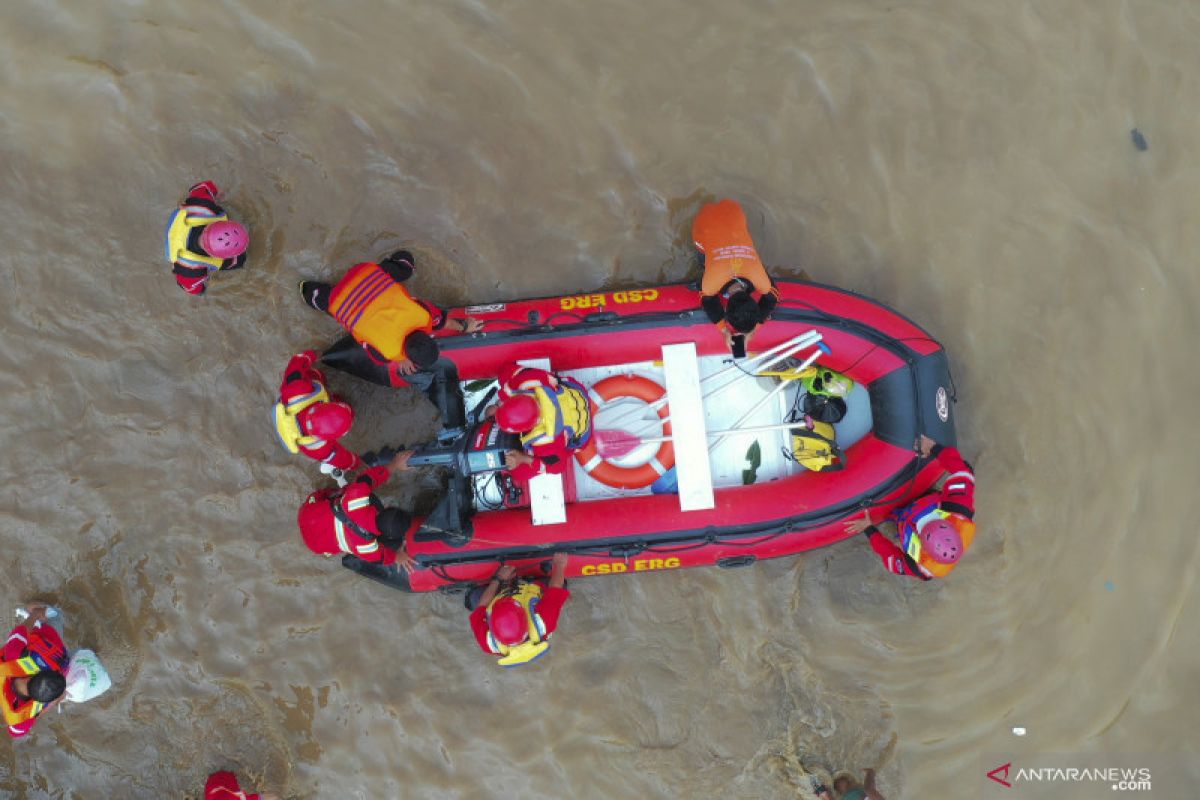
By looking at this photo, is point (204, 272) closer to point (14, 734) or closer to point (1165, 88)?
point (14, 734)

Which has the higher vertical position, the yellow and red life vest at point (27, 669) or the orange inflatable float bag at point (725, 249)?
the orange inflatable float bag at point (725, 249)

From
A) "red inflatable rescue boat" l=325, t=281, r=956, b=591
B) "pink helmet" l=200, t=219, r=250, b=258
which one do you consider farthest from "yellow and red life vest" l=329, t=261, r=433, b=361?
"pink helmet" l=200, t=219, r=250, b=258

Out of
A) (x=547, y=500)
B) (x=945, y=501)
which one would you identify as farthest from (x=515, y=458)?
(x=945, y=501)

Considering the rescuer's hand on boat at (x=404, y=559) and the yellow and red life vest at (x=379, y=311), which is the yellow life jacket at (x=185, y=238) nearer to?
the yellow and red life vest at (x=379, y=311)

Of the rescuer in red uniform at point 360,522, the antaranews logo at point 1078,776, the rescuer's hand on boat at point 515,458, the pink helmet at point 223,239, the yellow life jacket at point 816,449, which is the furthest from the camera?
the antaranews logo at point 1078,776

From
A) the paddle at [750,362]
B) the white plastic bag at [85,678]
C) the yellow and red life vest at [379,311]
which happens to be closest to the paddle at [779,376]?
the paddle at [750,362]

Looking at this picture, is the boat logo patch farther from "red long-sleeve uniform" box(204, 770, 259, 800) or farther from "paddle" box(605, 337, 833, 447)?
"red long-sleeve uniform" box(204, 770, 259, 800)

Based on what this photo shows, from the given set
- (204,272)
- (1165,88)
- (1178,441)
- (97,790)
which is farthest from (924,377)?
(97,790)
